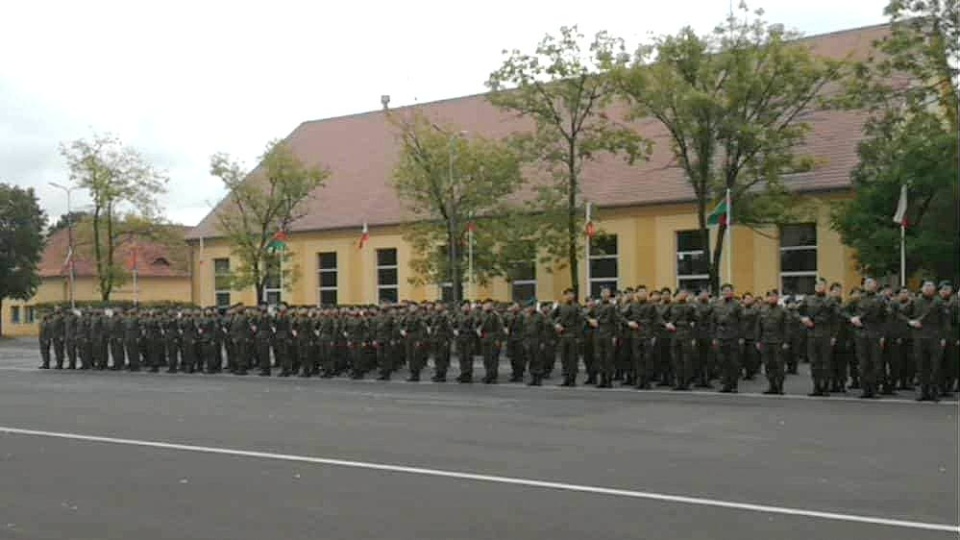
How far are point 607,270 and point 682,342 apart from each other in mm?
18340

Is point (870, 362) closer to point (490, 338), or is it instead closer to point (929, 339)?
point (929, 339)

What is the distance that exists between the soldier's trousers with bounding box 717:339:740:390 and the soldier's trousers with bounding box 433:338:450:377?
610 cm

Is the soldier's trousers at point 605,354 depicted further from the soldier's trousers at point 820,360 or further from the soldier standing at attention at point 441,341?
the soldier's trousers at point 820,360

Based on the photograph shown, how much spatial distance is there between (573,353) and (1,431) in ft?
32.5

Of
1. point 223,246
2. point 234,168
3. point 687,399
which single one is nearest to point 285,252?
point 234,168

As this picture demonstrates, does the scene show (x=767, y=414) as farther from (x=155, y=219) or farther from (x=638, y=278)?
(x=155, y=219)

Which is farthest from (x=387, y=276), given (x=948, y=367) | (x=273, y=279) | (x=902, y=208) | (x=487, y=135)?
(x=948, y=367)

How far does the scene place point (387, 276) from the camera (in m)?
43.6

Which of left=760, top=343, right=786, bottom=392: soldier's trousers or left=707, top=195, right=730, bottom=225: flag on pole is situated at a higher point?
left=707, top=195, right=730, bottom=225: flag on pole

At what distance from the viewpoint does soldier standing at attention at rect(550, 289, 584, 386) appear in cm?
2041

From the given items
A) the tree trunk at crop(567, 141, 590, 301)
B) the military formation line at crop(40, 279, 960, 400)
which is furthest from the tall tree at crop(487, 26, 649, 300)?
the military formation line at crop(40, 279, 960, 400)

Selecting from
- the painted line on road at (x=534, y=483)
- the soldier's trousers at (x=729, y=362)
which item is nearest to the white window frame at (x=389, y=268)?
the soldier's trousers at (x=729, y=362)

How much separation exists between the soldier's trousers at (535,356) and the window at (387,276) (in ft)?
72.2

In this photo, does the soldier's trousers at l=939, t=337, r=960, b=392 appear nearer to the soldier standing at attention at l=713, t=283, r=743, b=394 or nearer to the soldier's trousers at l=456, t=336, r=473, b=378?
the soldier standing at attention at l=713, t=283, r=743, b=394
